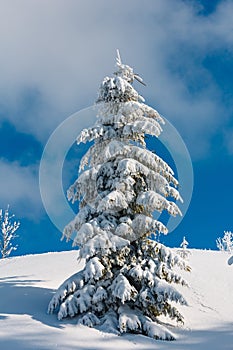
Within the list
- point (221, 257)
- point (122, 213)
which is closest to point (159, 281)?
point (122, 213)

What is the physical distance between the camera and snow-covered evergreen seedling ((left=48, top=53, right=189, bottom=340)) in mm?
11180

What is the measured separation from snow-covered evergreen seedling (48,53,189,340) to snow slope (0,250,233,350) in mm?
532

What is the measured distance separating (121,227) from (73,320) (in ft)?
10.7

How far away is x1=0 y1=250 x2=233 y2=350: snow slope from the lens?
994 centimetres

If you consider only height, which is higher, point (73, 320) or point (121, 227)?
point (121, 227)

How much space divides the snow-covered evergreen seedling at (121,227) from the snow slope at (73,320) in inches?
21.0

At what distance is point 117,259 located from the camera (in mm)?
11977

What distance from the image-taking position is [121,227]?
11828mm

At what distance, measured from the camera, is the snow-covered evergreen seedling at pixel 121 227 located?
11.2 metres

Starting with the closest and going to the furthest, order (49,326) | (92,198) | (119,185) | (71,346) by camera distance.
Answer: (71,346) → (49,326) → (119,185) → (92,198)

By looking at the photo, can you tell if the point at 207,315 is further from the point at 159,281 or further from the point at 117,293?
the point at 117,293

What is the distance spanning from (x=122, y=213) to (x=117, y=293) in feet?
9.42

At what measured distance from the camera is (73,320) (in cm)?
1145

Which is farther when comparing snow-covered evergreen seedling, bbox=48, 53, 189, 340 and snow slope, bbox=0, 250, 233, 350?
snow-covered evergreen seedling, bbox=48, 53, 189, 340
